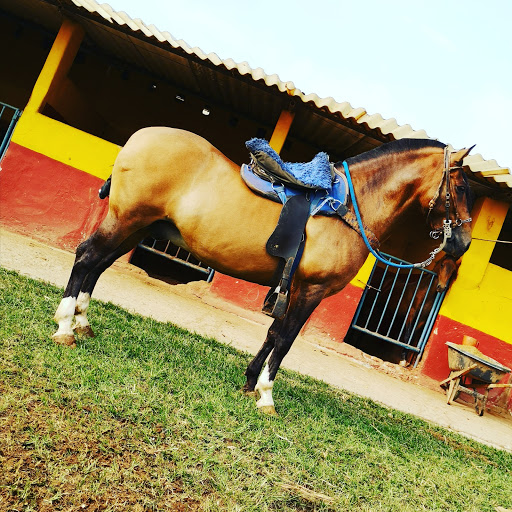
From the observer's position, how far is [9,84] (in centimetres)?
957

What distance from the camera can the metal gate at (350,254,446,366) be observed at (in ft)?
24.3

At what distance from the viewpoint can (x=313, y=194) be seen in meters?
3.25

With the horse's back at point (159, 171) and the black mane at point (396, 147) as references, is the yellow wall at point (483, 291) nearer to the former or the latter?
the black mane at point (396, 147)

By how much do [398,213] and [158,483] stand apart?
2.81 metres

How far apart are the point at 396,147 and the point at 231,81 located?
15.5ft

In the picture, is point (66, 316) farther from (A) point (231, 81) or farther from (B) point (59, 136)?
(A) point (231, 81)

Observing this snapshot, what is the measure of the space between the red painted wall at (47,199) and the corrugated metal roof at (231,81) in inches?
100

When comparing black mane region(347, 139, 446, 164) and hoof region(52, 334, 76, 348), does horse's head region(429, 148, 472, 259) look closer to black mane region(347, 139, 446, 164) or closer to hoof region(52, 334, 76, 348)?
black mane region(347, 139, 446, 164)

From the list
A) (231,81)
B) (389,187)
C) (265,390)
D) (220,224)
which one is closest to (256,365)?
(265,390)

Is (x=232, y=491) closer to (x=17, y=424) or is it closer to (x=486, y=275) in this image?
(x=17, y=424)

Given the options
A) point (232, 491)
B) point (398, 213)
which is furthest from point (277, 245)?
point (232, 491)

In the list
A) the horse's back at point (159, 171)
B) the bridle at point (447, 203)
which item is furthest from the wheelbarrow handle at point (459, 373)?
the horse's back at point (159, 171)

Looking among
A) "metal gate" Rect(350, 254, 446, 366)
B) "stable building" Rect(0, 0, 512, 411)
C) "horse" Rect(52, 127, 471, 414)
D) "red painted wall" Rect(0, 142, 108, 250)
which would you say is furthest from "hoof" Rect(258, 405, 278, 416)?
"red painted wall" Rect(0, 142, 108, 250)

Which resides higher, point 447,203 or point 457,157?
point 457,157
